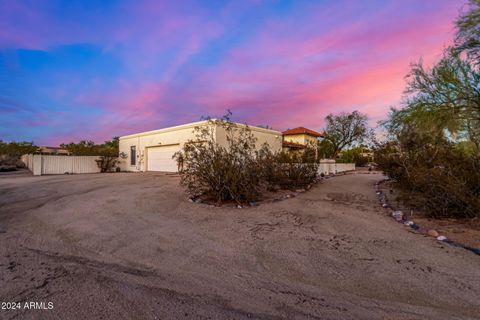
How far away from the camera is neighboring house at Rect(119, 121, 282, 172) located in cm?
1741

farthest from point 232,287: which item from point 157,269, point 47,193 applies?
point 47,193

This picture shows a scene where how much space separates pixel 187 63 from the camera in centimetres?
1240

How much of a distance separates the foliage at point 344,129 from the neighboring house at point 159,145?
56.0 feet

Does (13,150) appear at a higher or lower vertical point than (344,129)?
lower

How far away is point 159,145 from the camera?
1909 centimetres

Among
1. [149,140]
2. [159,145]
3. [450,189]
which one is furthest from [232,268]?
[149,140]

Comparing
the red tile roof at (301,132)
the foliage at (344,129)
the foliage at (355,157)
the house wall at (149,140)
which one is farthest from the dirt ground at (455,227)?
the red tile roof at (301,132)

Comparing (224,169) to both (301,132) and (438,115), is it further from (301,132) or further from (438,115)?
(301,132)

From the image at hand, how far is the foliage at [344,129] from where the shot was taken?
3266 cm

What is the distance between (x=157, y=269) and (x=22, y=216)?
5.36 metres

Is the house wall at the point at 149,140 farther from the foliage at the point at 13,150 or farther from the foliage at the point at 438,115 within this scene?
the foliage at the point at 13,150

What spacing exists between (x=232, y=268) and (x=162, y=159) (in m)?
17.3

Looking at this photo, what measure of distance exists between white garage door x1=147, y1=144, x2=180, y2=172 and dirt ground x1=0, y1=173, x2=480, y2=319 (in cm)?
1240

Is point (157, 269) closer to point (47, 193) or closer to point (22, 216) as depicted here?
point (22, 216)
